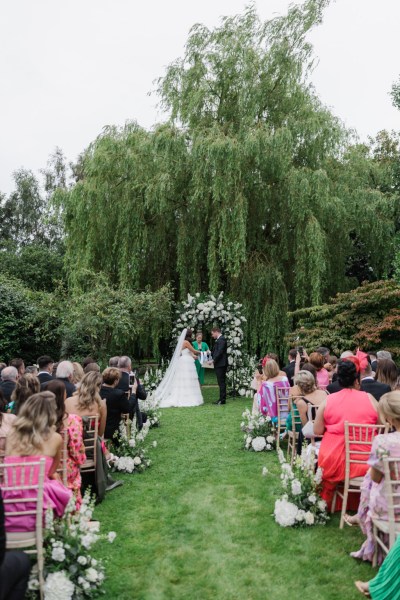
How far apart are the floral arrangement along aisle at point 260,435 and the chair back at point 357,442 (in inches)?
129

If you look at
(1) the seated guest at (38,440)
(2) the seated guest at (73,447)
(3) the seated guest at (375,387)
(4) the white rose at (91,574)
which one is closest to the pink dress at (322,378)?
(3) the seated guest at (375,387)

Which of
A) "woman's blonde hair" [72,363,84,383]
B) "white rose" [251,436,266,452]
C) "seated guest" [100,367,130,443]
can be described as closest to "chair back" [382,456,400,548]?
"seated guest" [100,367,130,443]

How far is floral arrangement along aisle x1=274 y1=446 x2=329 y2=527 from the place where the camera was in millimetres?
5145

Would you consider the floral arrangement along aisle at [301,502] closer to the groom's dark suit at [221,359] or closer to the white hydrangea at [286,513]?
the white hydrangea at [286,513]

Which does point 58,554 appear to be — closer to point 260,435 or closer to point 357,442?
point 357,442

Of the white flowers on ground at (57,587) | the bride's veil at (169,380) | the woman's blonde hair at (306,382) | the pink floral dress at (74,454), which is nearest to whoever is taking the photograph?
the white flowers on ground at (57,587)

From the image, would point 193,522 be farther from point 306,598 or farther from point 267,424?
point 267,424

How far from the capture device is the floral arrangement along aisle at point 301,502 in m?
5.14

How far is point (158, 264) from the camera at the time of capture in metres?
16.9

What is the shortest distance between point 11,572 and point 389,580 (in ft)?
7.85

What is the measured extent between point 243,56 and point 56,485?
49.4 feet

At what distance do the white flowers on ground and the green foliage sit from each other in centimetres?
1055

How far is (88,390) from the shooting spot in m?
6.05

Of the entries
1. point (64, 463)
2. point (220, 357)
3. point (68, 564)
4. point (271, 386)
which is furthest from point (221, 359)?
point (68, 564)
